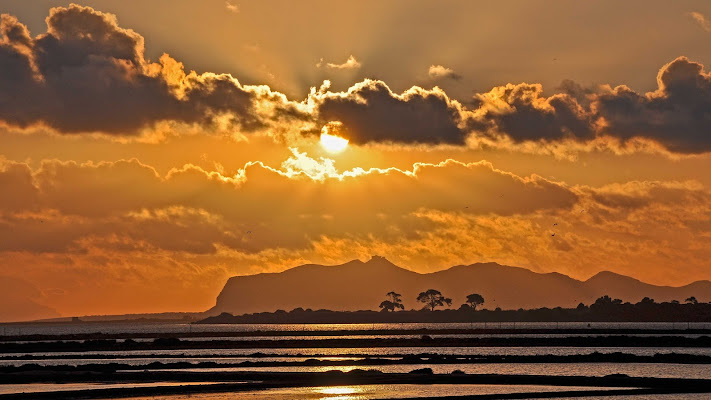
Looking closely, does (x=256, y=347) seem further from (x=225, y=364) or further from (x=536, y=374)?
(x=536, y=374)

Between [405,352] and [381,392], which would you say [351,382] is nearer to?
[381,392]

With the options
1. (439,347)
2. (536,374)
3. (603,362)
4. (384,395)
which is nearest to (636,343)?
(439,347)

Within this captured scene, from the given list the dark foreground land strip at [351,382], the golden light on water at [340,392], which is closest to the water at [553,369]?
the dark foreground land strip at [351,382]

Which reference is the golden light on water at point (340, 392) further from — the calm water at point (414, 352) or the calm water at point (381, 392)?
the calm water at point (414, 352)

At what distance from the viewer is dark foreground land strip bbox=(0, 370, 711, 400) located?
8169 centimetres

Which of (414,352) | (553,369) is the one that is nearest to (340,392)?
(553,369)

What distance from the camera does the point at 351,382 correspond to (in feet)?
299

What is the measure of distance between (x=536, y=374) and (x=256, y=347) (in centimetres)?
8815

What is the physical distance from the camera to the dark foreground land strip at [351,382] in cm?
8169

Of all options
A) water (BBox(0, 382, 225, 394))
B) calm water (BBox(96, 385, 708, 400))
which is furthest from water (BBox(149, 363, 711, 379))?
water (BBox(0, 382, 225, 394))

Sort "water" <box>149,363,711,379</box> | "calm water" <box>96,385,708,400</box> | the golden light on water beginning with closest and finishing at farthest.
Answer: "calm water" <box>96,385,708,400</box>
the golden light on water
"water" <box>149,363,711,379</box>

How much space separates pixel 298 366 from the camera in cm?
11594

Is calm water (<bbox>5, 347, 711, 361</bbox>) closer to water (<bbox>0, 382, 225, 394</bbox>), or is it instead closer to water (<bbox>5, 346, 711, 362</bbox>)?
water (<bbox>5, 346, 711, 362</bbox>)

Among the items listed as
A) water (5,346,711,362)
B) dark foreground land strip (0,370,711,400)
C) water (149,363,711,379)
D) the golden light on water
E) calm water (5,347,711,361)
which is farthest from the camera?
calm water (5,347,711,361)
